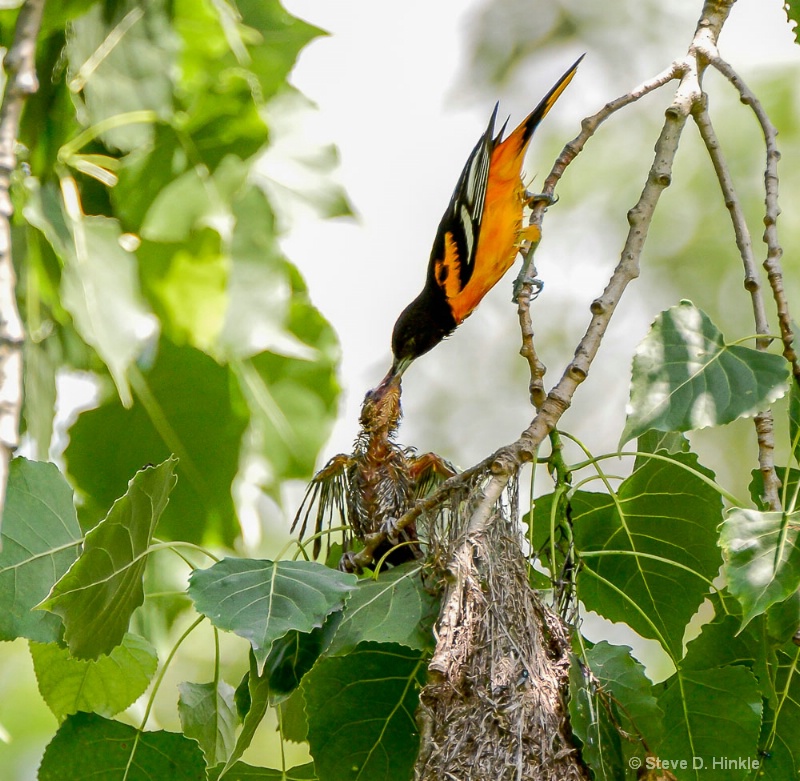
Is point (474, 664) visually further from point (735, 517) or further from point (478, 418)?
point (478, 418)

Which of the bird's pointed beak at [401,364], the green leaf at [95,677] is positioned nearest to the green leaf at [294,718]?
the green leaf at [95,677]

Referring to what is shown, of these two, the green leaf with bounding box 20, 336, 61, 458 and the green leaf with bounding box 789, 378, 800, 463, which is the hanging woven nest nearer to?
the green leaf with bounding box 789, 378, 800, 463

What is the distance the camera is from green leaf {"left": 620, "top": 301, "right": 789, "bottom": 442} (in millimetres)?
1255

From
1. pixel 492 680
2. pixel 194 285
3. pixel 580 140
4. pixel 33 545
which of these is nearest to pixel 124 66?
pixel 194 285

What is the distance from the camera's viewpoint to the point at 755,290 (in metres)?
1.52

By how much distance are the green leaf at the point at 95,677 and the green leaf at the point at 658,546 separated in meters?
0.73

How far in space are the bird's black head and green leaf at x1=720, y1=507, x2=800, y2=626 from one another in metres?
1.48

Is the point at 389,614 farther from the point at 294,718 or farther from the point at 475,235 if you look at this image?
the point at 475,235

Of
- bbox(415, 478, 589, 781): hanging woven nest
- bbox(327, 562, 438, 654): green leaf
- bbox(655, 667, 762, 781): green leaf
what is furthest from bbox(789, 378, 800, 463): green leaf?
bbox(327, 562, 438, 654): green leaf

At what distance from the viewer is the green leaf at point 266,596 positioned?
3.51 feet

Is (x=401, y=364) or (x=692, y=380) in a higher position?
(x=401, y=364)

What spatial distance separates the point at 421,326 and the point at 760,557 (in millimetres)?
1804

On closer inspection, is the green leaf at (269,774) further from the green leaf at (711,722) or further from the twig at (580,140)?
the twig at (580,140)

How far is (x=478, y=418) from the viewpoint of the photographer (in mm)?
7316
